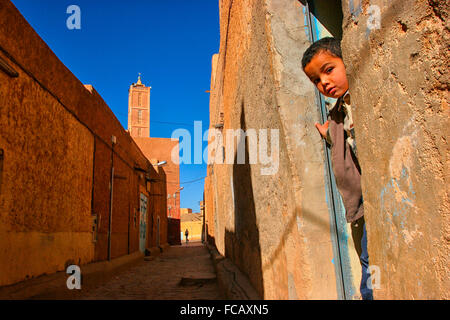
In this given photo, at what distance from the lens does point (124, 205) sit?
10.6 meters

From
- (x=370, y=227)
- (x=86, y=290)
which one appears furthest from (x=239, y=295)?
(x=86, y=290)

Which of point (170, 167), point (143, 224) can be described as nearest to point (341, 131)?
point (143, 224)

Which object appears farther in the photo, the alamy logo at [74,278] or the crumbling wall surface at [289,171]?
the alamy logo at [74,278]

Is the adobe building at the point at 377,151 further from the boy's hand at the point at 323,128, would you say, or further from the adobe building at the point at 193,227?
the adobe building at the point at 193,227

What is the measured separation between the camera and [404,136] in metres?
0.96

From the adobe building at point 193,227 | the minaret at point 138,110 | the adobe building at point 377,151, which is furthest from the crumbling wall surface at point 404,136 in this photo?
the minaret at point 138,110

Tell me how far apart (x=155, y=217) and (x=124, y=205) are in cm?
816

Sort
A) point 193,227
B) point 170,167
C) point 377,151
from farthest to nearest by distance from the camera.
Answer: point 193,227 → point 170,167 → point 377,151

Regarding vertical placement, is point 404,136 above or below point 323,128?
below

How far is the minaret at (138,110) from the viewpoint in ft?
147

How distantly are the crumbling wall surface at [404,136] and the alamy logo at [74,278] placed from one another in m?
5.26

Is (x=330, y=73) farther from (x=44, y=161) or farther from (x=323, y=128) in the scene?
(x=44, y=161)

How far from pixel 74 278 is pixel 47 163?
1.97 metres

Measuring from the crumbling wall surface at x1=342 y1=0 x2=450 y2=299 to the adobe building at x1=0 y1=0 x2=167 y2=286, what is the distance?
4.27 meters
